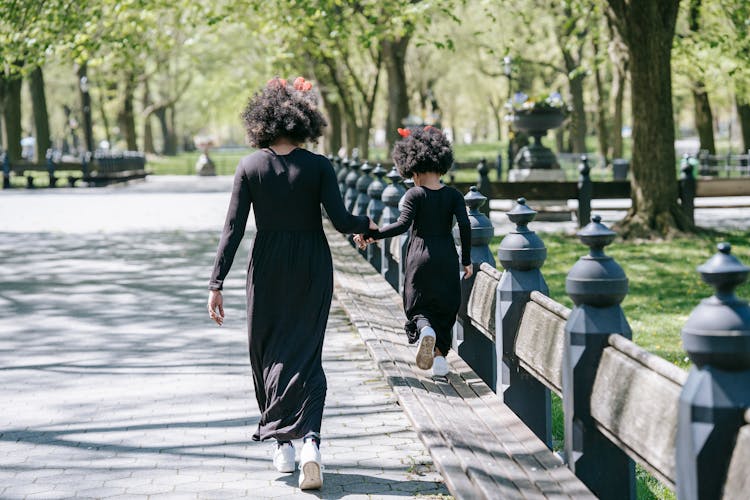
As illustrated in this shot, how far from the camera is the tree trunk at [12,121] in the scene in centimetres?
4181

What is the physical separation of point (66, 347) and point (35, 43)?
406 inches

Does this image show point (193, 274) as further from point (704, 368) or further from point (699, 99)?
point (699, 99)

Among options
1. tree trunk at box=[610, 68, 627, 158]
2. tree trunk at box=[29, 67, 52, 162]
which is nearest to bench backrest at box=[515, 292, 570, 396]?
tree trunk at box=[610, 68, 627, 158]

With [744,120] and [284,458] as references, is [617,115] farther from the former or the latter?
[284,458]

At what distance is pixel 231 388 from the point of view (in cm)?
727

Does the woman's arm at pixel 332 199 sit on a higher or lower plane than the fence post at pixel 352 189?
higher

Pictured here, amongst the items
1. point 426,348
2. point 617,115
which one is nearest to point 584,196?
point 426,348

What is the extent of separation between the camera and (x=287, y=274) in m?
5.16

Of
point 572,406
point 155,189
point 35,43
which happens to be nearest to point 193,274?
point 35,43

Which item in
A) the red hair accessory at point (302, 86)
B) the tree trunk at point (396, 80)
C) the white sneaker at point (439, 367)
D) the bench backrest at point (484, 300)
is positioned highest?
the tree trunk at point (396, 80)

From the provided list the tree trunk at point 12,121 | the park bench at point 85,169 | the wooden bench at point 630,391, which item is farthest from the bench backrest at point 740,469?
the tree trunk at point 12,121

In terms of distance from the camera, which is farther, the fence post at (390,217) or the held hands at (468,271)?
the fence post at (390,217)

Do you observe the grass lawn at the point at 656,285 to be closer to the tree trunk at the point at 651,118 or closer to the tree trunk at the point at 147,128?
the tree trunk at the point at 651,118

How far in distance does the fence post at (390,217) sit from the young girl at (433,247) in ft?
10.8
